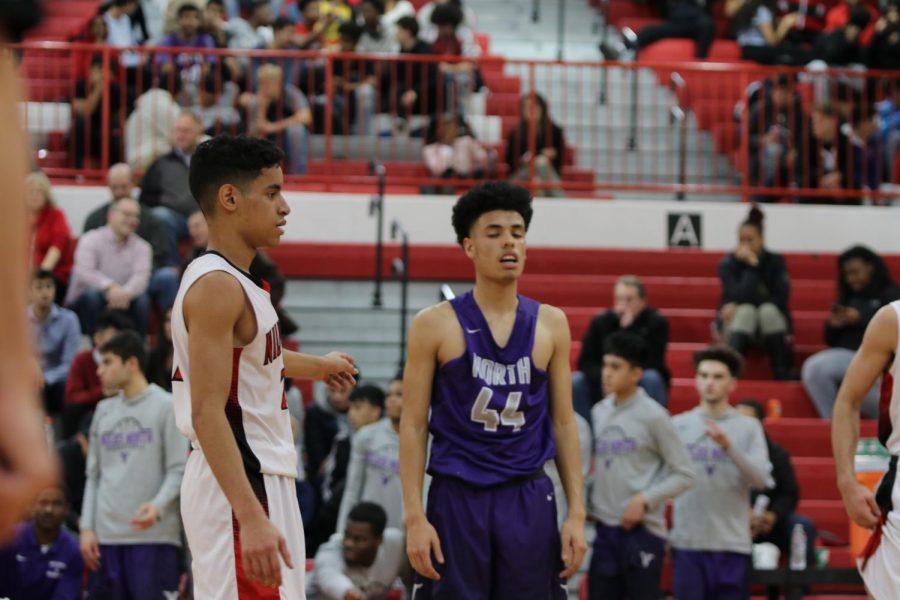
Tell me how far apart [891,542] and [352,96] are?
1025cm

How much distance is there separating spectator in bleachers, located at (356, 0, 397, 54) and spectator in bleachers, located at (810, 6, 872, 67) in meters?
5.19

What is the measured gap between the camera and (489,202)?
230 inches

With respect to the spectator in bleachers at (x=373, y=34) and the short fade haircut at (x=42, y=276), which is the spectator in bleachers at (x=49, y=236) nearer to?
the short fade haircut at (x=42, y=276)

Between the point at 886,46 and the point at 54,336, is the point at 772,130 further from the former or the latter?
the point at 54,336

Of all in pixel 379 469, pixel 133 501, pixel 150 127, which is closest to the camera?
pixel 133 501

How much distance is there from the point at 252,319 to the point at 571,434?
5.56 feet

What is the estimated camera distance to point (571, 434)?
5.75 m

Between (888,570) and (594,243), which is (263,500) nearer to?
(888,570)

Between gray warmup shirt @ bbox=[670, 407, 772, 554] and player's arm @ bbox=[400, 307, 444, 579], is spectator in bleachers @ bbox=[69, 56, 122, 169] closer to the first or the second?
gray warmup shirt @ bbox=[670, 407, 772, 554]

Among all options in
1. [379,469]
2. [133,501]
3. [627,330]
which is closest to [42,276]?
[133,501]

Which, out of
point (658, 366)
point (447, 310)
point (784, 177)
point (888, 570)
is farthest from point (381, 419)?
point (784, 177)

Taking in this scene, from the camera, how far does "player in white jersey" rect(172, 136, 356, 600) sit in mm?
4312

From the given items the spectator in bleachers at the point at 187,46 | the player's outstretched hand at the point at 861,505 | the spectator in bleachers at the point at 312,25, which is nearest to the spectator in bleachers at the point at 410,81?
the spectator in bleachers at the point at 312,25

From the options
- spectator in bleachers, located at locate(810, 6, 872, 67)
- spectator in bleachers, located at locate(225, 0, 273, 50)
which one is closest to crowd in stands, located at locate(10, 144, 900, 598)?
spectator in bleachers, located at locate(225, 0, 273, 50)
